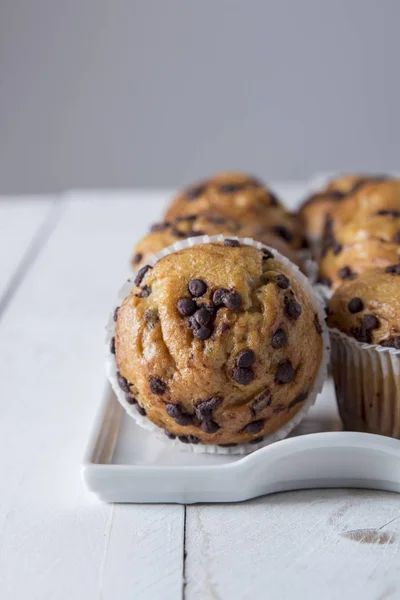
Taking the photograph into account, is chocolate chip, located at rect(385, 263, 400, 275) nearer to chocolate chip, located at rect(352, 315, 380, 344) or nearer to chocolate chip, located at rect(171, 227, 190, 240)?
chocolate chip, located at rect(352, 315, 380, 344)

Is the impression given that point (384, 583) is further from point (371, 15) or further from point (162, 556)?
point (371, 15)

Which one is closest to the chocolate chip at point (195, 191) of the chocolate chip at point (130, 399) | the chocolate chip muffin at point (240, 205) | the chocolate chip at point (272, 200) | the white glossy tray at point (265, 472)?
the chocolate chip muffin at point (240, 205)

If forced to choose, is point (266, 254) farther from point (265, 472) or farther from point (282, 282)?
point (265, 472)

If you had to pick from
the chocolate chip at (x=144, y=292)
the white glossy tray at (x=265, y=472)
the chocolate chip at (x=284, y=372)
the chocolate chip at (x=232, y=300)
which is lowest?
the white glossy tray at (x=265, y=472)

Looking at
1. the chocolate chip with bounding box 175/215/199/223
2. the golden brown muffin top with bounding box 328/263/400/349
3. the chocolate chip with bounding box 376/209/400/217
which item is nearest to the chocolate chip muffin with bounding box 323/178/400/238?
the chocolate chip with bounding box 376/209/400/217

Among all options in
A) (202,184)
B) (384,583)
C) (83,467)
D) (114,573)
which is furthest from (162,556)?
(202,184)

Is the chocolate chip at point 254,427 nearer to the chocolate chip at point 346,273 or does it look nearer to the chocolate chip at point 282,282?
the chocolate chip at point 282,282
